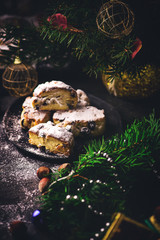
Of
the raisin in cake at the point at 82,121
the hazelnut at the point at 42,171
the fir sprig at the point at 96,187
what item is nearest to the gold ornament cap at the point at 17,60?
the raisin in cake at the point at 82,121

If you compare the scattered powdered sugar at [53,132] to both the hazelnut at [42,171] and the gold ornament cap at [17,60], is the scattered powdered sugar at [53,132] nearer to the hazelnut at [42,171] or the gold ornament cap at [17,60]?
the hazelnut at [42,171]

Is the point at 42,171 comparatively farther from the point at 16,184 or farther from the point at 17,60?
the point at 17,60

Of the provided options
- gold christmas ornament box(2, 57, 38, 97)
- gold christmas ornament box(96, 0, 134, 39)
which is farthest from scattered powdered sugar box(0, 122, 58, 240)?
gold christmas ornament box(96, 0, 134, 39)

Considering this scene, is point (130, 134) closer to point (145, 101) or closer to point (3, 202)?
point (3, 202)

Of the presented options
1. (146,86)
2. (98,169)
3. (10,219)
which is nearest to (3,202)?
(10,219)

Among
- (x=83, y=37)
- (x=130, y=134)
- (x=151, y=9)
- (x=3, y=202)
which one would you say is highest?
(x=151, y=9)

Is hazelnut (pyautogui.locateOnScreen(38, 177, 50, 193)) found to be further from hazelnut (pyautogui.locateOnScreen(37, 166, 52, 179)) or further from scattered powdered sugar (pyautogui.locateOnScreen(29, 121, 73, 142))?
scattered powdered sugar (pyautogui.locateOnScreen(29, 121, 73, 142))

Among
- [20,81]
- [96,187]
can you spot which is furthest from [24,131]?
[96,187]
